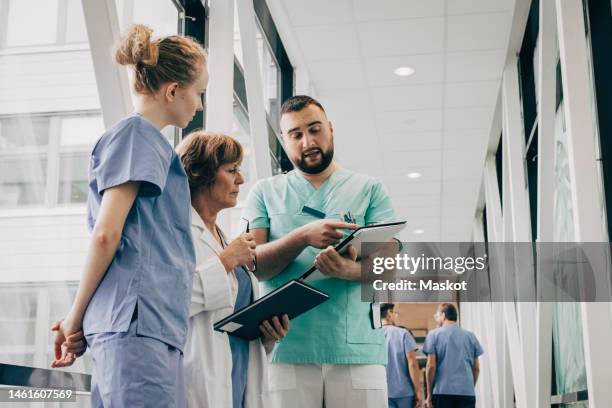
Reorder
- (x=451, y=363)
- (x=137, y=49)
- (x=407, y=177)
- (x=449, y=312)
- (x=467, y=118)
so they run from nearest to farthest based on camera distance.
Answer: (x=137, y=49)
(x=451, y=363)
(x=449, y=312)
(x=467, y=118)
(x=407, y=177)

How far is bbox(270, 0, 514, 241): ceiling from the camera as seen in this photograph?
488 centimetres

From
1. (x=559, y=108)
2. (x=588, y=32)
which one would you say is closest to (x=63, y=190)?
(x=588, y=32)

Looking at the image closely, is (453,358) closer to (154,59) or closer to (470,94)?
(470,94)

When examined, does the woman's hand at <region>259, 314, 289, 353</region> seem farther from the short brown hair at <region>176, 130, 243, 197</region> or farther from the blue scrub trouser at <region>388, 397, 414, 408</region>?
the blue scrub trouser at <region>388, 397, 414, 408</region>

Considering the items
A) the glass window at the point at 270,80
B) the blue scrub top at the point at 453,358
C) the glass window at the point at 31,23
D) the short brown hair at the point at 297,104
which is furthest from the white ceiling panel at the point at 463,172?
the glass window at the point at 31,23

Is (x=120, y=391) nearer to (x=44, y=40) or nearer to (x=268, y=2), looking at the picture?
(x=44, y=40)

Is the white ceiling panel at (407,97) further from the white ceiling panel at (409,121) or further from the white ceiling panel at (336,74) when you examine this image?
the white ceiling panel at (336,74)

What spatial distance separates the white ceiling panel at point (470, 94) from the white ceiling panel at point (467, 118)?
0.37 feet

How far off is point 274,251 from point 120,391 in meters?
0.90

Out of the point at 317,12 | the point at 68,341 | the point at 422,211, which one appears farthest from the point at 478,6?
the point at 422,211

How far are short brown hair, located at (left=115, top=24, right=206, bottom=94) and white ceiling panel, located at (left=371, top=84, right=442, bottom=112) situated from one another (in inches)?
180

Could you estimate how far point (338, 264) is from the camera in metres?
2.07

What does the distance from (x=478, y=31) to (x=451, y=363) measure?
2.92m

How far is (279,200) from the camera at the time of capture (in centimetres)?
234
